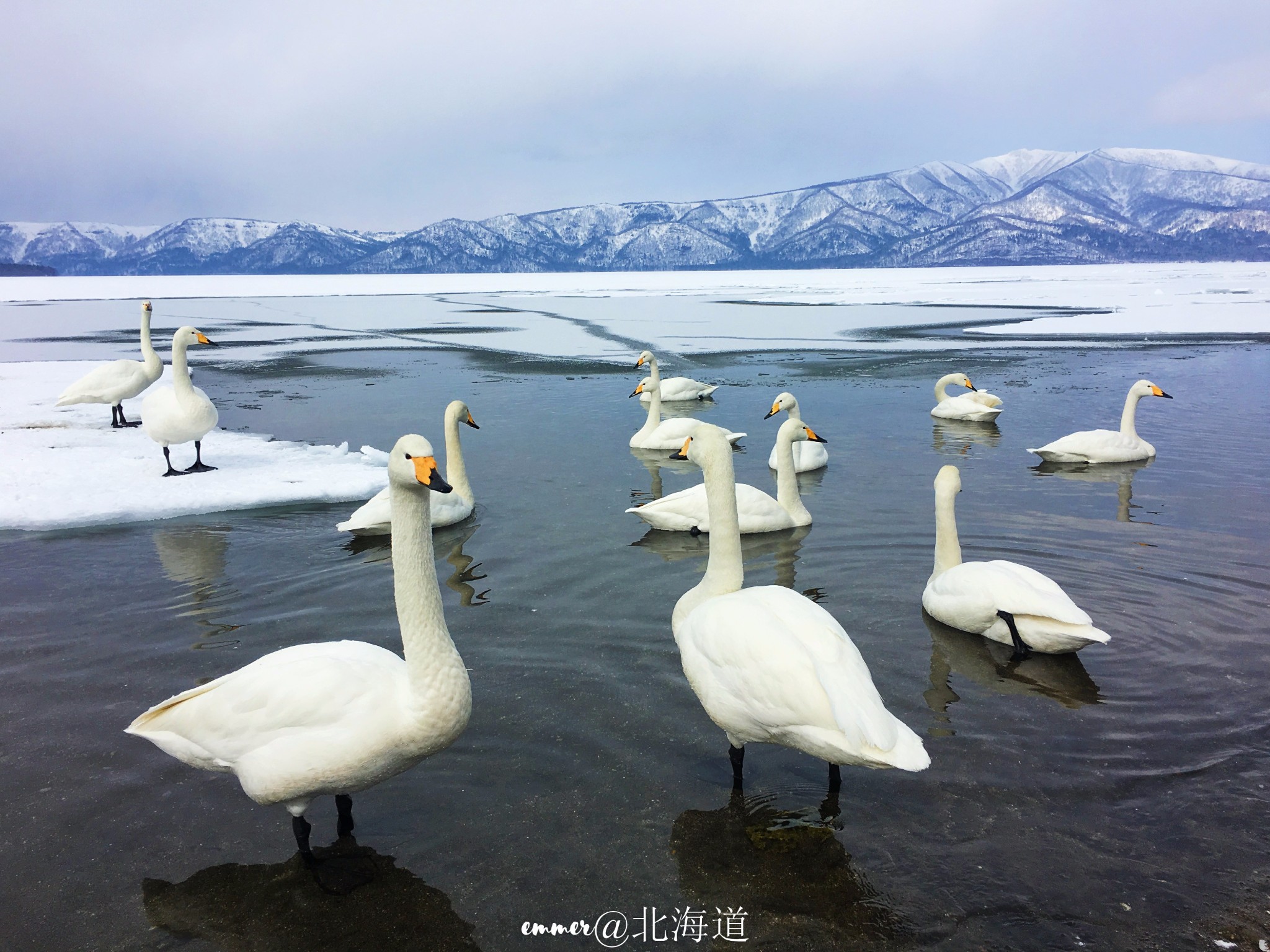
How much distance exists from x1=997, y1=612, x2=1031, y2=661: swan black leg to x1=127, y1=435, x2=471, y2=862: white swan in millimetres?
3563

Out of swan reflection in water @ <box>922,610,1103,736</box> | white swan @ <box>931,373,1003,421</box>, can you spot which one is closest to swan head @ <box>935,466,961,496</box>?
swan reflection in water @ <box>922,610,1103,736</box>

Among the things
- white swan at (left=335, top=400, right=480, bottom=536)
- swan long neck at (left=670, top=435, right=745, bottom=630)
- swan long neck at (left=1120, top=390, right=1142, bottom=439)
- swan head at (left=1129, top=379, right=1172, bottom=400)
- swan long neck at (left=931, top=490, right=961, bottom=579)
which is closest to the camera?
swan long neck at (left=670, top=435, right=745, bottom=630)

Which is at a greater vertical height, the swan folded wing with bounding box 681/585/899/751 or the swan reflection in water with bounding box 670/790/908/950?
the swan folded wing with bounding box 681/585/899/751

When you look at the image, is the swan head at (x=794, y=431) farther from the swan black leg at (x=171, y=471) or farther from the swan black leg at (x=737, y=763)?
the swan black leg at (x=171, y=471)

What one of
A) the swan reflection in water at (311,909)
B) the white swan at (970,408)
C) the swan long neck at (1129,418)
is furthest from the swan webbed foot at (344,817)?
the white swan at (970,408)

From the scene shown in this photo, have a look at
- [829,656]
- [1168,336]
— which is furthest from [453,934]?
[1168,336]

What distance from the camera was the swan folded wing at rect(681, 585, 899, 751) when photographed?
3434 mm

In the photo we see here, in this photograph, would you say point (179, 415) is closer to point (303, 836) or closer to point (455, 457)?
point (455, 457)

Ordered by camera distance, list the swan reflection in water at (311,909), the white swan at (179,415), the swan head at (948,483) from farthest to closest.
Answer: the white swan at (179,415), the swan head at (948,483), the swan reflection in water at (311,909)

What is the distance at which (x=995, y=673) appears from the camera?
529 centimetres

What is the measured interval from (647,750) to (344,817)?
1495mm

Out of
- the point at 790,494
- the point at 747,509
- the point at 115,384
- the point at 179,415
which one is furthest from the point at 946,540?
the point at 115,384

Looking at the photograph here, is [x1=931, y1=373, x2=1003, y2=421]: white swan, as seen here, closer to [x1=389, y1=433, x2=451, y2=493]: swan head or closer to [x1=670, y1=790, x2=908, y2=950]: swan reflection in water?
[x1=670, y1=790, x2=908, y2=950]: swan reflection in water

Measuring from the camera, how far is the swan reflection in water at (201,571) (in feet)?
19.4
